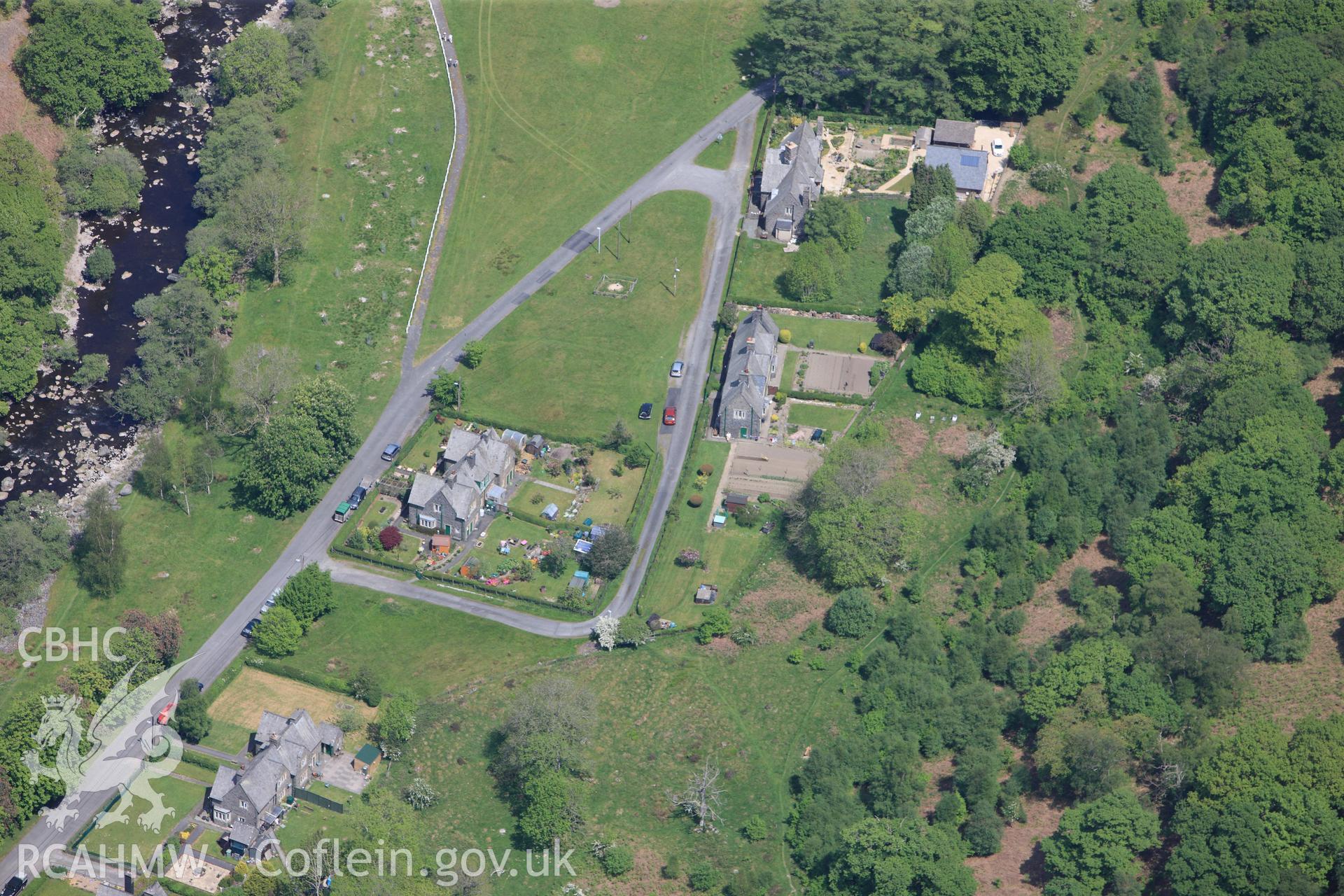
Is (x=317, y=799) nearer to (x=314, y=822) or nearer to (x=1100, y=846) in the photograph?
(x=314, y=822)

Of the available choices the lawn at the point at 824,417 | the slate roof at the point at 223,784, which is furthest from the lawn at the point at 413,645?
the lawn at the point at 824,417

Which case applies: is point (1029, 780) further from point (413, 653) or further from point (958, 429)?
point (413, 653)

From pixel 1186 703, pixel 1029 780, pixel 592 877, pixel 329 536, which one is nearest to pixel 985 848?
pixel 1029 780

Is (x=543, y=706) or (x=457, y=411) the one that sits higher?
(x=457, y=411)

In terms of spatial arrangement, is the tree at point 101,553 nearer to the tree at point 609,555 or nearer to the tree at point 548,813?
the tree at point 609,555

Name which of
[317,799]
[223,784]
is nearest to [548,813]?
[317,799]

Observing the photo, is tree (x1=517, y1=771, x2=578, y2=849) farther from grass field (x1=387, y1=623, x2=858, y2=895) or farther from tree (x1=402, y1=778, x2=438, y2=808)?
tree (x1=402, y1=778, x2=438, y2=808)

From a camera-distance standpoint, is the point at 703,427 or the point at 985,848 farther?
the point at 703,427

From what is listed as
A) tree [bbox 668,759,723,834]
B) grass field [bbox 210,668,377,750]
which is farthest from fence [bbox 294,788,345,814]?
tree [bbox 668,759,723,834]
